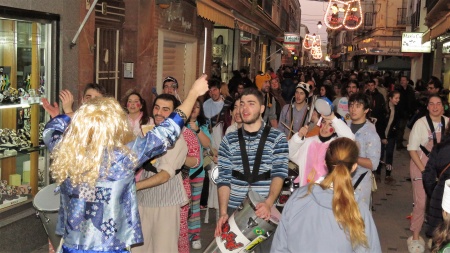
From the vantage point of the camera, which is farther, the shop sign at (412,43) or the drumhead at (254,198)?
the shop sign at (412,43)

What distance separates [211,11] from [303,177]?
8.13 metres

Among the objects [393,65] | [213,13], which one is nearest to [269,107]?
[213,13]

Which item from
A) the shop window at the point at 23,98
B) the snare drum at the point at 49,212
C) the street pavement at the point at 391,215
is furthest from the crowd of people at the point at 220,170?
the shop window at the point at 23,98

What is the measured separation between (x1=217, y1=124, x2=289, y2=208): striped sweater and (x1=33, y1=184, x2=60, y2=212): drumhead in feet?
4.47

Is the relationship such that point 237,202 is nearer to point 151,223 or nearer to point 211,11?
point 151,223

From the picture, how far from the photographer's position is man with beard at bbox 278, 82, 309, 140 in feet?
29.7

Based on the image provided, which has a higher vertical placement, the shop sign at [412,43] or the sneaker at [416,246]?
the shop sign at [412,43]

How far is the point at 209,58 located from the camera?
1650 centimetres

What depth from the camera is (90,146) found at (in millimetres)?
3551

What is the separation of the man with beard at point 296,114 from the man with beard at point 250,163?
383 cm

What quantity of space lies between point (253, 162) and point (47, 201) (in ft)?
5.73

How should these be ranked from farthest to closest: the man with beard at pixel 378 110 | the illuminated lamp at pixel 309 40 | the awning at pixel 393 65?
the illuminated lamp at pixel 309 40 < the awning at pixel 393 65 < the man with beard at pixel 378 110

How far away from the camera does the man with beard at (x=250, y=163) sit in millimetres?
5098

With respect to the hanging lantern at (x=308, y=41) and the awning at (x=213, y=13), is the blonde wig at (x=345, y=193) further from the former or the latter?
the hanging lantern at (x=308, y=41)
